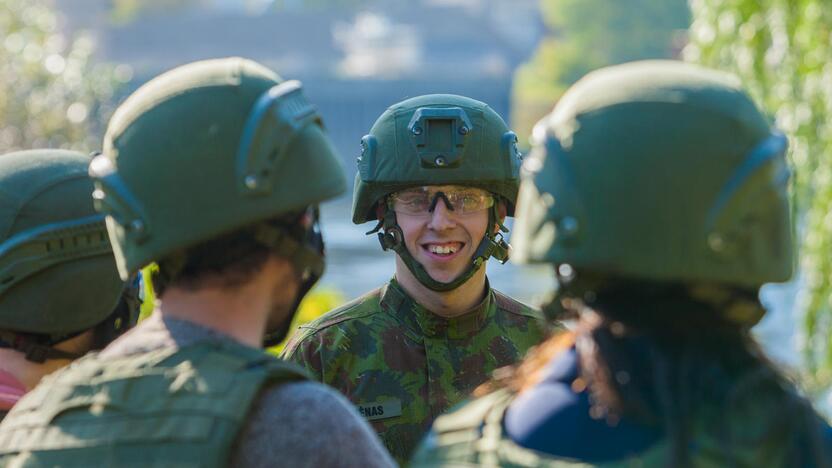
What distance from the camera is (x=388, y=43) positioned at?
8294 centimetres

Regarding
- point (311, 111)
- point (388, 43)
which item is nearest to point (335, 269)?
point (388, 43)

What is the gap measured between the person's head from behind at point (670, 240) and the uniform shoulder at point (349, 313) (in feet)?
9.42

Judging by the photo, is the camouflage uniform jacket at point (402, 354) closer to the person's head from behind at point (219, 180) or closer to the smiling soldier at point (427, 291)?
the smiling soldier at point (427, 291)

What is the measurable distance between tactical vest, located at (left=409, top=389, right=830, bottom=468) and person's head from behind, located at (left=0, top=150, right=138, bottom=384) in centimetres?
159

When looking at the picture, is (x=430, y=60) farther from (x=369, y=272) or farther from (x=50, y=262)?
(x=50, y=262)

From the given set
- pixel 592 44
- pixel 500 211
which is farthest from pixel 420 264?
pixel 592 44

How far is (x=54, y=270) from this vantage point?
4.33m

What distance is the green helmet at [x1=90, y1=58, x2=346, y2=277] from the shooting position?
10.7 ft

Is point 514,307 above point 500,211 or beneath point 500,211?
beneath

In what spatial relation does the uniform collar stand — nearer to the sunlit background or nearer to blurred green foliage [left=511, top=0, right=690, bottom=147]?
the sunlit background

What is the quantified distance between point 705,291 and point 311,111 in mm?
982

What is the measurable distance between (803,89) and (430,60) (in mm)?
69502

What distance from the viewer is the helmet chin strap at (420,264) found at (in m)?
5.87

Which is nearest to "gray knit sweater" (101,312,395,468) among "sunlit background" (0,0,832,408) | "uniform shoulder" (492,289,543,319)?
"sunlit background" (0,0,832,408)
